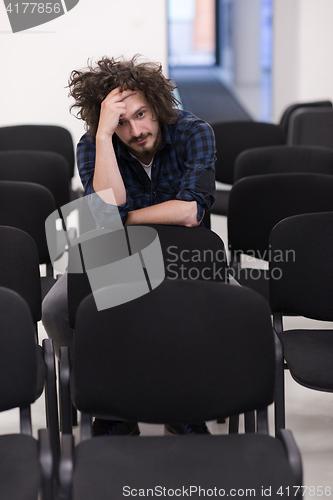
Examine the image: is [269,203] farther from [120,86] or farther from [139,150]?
[120,86]

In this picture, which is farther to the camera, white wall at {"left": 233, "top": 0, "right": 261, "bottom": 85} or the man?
white wall at {"left": 233, "top": 0, "right": 261, "bottom": 85}

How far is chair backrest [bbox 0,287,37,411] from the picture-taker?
1.45 metres

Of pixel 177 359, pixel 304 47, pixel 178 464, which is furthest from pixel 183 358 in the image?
pixel 304 47

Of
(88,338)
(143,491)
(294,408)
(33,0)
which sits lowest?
(294,408)

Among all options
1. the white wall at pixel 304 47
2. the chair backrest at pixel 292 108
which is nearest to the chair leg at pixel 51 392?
the chair backrest at pixel 292 108

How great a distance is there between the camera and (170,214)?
2.08 metres

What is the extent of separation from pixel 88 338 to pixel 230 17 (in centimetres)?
1197

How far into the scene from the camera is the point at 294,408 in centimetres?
228

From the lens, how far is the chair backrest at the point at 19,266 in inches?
76.7

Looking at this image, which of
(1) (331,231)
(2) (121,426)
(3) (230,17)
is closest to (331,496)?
(2) (121,426)

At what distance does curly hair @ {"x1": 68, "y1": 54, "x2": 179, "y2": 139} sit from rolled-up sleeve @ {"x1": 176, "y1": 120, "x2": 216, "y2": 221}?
0.12 m

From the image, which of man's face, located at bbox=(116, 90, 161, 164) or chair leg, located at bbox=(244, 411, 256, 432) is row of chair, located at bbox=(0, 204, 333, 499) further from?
man's face, located at bbox=(116, 90, 161, 164)

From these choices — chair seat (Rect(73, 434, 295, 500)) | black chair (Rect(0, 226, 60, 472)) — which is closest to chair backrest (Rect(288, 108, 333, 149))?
black chair (Rect(0, 226, 60, 472))

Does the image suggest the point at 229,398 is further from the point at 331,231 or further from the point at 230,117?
the point at 230,117
